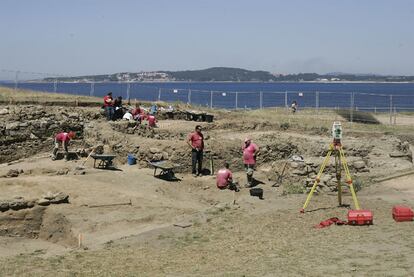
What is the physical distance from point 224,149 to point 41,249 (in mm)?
9260

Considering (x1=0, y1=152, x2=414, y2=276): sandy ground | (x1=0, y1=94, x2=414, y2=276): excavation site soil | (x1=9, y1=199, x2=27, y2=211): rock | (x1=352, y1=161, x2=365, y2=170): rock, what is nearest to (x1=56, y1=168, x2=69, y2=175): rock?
(x1=0, y1=94, x2=414, y2=276): excavation site soil

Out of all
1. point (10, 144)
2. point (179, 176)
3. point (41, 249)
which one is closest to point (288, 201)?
point (179, 176)

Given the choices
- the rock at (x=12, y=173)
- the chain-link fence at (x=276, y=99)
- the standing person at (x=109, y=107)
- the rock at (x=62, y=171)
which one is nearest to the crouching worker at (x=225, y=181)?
the rock at (x=62, y=171)

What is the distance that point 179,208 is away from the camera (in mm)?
15305

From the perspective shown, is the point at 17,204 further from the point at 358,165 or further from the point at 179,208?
the point at 358,165

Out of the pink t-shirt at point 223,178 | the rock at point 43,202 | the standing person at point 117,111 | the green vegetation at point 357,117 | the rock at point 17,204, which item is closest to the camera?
the rock at point 17,204

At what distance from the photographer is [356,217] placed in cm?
1278

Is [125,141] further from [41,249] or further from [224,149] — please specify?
[41,249]

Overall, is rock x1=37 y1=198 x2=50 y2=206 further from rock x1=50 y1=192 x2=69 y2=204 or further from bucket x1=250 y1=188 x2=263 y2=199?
bucket x1=250 y1=188 x2=263 y2=199

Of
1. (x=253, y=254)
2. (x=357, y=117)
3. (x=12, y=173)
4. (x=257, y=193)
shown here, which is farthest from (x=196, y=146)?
(x=357, y=117)

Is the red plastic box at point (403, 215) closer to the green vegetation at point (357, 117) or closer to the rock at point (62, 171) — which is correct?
the rock at point (62, 171)

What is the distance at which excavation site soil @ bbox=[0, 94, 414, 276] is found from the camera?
405 inches

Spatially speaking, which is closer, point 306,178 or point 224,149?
point 306,178

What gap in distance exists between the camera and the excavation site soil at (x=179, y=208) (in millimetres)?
10281
